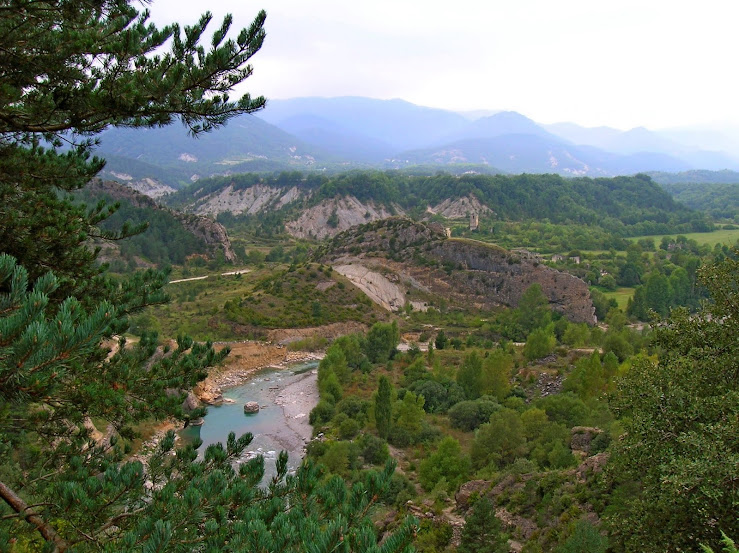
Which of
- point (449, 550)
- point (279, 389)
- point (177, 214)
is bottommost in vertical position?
point (279, 389)

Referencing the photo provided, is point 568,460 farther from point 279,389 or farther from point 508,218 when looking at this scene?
point 508,218

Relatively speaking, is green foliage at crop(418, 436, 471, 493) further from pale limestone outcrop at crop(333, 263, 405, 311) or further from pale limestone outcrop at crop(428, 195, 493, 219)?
pale limestone outcrop at crop(428, 195, 493, 219)

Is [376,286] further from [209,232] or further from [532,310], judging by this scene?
[209,232]

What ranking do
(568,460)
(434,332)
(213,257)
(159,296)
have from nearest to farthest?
(159,296) < (568,460) < (434,332) < (213,257)

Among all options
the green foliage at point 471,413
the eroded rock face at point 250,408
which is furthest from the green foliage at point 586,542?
the eroded rock face at point 250,408

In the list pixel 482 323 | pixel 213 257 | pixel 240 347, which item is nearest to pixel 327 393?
pixel 240 347

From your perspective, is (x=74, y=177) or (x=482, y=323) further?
(x=482, y=323)

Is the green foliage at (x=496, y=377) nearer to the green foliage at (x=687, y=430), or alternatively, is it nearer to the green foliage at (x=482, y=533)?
the green foliage at (x=482, y=533)
